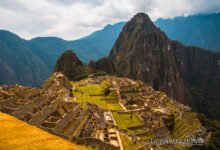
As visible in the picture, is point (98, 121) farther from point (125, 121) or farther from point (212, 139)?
point (212, 139)

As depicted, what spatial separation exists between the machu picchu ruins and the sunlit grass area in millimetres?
4230

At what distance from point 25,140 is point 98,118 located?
1829 cm

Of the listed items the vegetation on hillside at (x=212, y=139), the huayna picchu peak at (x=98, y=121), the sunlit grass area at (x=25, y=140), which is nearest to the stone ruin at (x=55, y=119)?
the huayna picchu peak at (x=98, y=121)

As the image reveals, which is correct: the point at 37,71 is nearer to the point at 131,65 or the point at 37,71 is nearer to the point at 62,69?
the point at 62,69

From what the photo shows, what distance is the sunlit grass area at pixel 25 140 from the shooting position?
1093cm

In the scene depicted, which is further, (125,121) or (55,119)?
(125,121)

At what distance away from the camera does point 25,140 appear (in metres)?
11.5

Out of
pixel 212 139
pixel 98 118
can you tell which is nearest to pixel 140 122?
pixel 98 118

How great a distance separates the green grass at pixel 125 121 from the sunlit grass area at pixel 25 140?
21.3m

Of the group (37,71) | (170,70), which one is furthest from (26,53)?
(170,70)

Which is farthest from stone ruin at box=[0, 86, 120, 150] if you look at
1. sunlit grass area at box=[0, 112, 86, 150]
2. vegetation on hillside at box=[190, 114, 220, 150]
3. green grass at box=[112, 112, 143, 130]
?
vegetation on hillside at box=[190, 114, 220, 150]

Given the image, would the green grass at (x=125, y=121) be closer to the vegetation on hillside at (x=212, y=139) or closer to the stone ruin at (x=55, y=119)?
the stone ruin at (x=55, y=119)

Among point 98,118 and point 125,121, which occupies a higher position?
point 98,118

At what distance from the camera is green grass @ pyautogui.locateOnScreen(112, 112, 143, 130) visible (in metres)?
33.1
